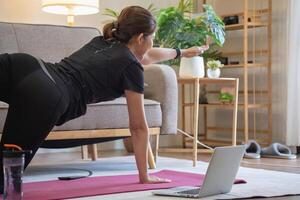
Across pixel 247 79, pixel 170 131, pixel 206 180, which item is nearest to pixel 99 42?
pixel 206 180

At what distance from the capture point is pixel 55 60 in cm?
298

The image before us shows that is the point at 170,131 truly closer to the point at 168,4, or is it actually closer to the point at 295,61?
the point at 295,61

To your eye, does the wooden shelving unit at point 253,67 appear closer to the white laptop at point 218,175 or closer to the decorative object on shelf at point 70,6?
the decorative object on shelf at point 70,6

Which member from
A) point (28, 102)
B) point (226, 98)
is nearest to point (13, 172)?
point (28, 102)

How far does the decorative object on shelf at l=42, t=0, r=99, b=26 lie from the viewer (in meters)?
3.65

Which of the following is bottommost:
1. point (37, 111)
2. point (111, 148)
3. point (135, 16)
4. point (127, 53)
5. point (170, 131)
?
point (111, 148)

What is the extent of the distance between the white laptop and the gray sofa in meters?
0.72

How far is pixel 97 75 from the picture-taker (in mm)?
1934

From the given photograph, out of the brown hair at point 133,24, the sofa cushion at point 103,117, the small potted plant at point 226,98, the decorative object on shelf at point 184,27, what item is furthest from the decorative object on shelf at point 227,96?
the brown hair at point 133,24

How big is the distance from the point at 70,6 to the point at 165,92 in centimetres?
123

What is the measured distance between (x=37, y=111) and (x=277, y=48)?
279cm

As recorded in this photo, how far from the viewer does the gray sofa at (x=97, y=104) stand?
8.51 feet

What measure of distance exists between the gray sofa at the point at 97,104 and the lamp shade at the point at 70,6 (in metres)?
0.54

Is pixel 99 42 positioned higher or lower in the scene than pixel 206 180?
higher
